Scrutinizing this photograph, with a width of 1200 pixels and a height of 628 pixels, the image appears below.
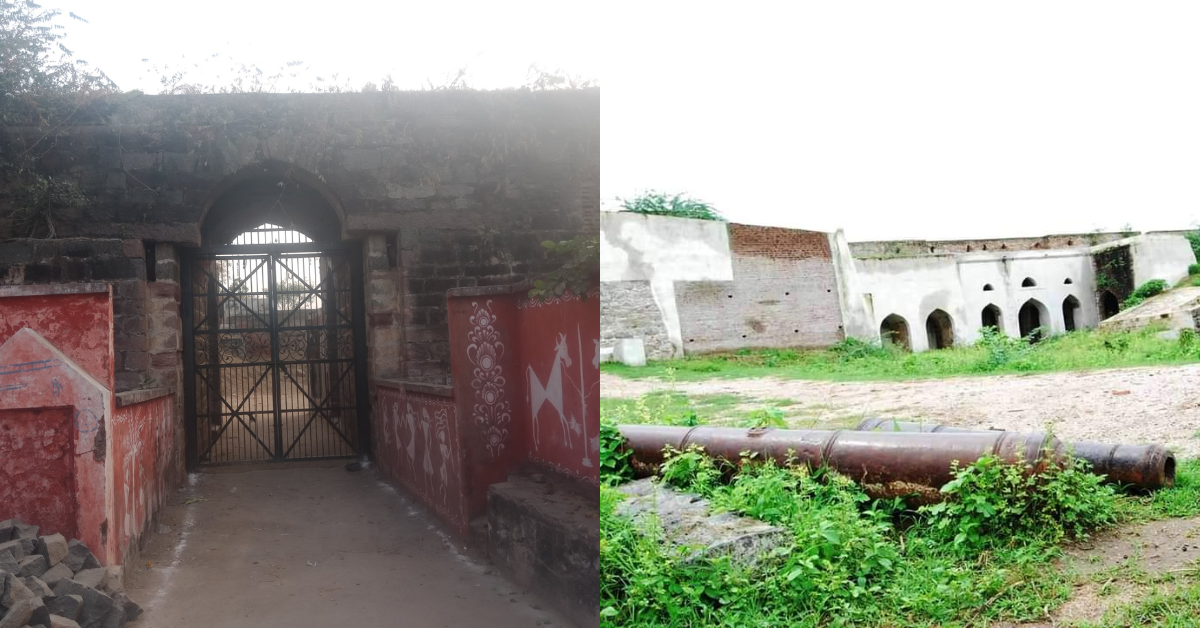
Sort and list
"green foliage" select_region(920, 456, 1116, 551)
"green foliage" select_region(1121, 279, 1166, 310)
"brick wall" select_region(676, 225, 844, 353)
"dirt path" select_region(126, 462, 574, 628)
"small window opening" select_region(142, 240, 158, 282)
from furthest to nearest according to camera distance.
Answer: "brick wall" select_region(676, 225, 844, 353)
"green foliage" select_region(1121, 279, 1166, 310)
"green foliage" select_region(920, 456, 1116, 551)
"small window opening" select_region(142, 240, 158, 282)
"dirt path" select_region(126, 462, 574, 628)

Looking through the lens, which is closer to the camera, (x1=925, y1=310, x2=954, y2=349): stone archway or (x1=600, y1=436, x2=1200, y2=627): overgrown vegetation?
(x1=600, y1=436, x2=1200, y2=627): overgrown vegetation

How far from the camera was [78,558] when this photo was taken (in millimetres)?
1727

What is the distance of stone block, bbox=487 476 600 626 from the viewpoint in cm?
208

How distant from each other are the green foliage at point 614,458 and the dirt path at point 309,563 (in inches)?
46.8

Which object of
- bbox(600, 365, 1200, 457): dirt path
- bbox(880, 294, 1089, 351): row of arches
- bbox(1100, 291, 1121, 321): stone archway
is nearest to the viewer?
bbox(600, 365, 1200, 457): dirt path

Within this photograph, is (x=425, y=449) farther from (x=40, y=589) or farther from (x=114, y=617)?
(x=40, y=589)

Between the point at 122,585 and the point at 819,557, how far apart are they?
1927mm

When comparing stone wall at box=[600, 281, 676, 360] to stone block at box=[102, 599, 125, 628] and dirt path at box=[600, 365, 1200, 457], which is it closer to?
dirt path at box=[600, 365, 1200, 457]

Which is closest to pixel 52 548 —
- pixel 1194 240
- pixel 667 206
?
pixel 667 206

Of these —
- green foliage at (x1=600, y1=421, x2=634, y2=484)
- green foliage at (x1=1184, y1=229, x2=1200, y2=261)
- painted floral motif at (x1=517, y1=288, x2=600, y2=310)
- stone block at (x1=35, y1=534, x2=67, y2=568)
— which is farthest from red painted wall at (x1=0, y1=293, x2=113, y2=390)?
green foliage at (x1=1184, y1=229, x2=1200, y2=261)

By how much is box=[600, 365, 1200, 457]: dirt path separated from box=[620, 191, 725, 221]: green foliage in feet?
3.00

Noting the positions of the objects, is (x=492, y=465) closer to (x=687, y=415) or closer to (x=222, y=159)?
(x=222, y=159)

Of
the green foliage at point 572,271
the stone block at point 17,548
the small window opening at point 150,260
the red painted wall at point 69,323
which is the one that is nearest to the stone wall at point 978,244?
the green foliage at point 572,271

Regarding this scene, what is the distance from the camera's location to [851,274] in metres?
4.34
